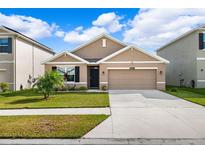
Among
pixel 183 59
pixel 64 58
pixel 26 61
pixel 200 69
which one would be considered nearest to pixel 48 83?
pixel 64 58

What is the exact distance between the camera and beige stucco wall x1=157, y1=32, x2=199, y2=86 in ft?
73.9

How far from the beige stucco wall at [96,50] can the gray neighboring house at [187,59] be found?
732cm

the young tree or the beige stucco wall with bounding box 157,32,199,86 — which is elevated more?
the beige stucco wall with bounding box 157,32,199,86

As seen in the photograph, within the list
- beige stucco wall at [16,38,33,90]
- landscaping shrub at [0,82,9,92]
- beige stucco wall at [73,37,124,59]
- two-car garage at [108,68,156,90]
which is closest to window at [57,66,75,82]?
beige stucco wall at [73,37,124,59]

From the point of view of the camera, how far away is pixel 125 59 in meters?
21.1

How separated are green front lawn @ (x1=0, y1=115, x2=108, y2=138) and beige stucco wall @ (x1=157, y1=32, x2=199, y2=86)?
658 inches

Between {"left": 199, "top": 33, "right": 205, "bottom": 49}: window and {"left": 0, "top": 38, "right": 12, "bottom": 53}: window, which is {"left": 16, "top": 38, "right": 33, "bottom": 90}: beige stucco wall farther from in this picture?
{"left": 199, "top": 33, "right": 205, "bottom": 49}: window

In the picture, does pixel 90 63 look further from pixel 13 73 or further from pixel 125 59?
pixel 13 73

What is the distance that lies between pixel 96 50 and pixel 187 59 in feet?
32.3

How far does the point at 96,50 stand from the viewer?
24.0 m

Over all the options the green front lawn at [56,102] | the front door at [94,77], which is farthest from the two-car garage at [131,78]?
the green front lawn at [56,102]

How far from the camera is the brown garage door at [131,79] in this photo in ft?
69.3
